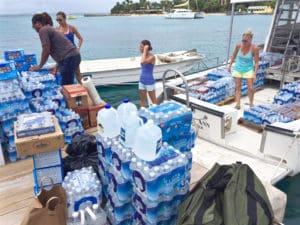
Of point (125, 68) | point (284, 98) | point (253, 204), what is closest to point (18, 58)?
point (253, 204)

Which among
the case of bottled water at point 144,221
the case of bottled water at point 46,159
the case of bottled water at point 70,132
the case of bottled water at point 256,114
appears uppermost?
the case of bottled water at point 46,159

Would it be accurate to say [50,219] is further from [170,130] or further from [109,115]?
[170,130]

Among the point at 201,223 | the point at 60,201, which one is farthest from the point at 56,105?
the point at 201,223

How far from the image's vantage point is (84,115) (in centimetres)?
364

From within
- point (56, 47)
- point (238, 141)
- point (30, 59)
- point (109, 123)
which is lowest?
point (238, 141)

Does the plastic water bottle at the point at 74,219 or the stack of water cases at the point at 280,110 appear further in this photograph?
the stack of water cases at the point at 280,110

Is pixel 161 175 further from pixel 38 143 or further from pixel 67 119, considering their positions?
pixel 67 119

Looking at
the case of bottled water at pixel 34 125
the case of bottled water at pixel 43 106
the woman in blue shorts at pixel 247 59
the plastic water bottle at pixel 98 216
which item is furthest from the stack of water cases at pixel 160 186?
the woman in blue shorts at pixel 247 59

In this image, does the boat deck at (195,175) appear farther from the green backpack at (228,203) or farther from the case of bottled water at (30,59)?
the case of bottled water at (30,59)

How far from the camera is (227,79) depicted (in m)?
5.13

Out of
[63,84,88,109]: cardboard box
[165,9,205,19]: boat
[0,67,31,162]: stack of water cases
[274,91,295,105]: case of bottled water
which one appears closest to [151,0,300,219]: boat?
[274,91,295,105]: case of bottled water

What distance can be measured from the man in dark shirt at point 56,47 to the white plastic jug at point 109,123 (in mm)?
1967

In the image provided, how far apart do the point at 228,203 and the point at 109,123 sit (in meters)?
1.00

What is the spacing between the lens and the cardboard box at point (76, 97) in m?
3.53
